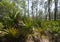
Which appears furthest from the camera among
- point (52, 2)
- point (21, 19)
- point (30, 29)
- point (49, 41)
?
point (52, 2)

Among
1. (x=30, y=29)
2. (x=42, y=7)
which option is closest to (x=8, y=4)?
(x=30, y=29)

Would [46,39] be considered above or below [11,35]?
below

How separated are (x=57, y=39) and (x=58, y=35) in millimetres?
268

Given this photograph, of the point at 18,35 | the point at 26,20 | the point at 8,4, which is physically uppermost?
the point at 8,4

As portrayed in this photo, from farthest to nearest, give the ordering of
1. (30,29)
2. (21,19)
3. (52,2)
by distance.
Result: (52,2), (21,19), (30,29)

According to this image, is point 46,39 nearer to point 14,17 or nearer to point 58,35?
point 58,35

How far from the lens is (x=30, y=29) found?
8297 mm

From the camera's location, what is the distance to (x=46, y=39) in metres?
8.70

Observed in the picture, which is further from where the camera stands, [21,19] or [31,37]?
[21,19]

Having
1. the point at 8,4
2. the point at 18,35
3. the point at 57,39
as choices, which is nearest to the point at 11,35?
the point at 18,35

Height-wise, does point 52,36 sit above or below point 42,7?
below

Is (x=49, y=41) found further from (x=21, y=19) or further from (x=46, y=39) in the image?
(x=21, y=19)

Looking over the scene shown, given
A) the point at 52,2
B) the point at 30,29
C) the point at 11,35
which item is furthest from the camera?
the point at 52,2

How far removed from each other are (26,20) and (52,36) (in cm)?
193
